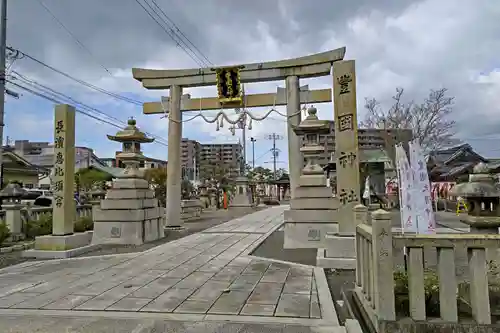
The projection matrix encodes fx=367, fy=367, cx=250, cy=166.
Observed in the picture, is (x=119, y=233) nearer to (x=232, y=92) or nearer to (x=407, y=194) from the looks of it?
(x=232, y=92)

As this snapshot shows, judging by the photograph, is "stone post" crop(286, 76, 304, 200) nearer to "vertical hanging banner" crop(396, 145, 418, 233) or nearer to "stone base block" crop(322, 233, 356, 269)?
"stone base block" crop(322, 233, 356, 269)

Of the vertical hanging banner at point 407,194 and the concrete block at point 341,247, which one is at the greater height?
the vertical hanging banner at point 407,194

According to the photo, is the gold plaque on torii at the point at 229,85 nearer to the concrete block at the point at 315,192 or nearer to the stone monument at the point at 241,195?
the concrete block at the point at 315,192

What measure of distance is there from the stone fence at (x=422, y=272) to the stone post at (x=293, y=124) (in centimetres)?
783

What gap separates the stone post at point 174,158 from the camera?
1256 cm

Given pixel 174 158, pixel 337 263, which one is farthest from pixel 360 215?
pixel 174 158

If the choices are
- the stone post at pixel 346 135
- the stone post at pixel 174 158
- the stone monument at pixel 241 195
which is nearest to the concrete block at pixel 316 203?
the stone post at pixel 346 135

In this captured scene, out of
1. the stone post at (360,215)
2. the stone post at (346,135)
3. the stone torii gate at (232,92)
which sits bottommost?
the stone post at (360,215)

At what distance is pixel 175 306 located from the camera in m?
4.17

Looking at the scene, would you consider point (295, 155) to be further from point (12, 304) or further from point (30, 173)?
point (30, 173)

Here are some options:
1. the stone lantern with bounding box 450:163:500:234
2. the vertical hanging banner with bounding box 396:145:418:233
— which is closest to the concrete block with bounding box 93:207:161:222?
the vertical hanging banner with bounding box 396:145:418:233

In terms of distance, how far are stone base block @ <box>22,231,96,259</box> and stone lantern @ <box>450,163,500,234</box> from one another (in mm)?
7357

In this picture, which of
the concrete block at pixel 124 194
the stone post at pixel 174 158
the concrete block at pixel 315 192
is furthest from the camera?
the stone post at pixel 174 158

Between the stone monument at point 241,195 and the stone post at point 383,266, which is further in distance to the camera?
the stone monument at point 241,195
